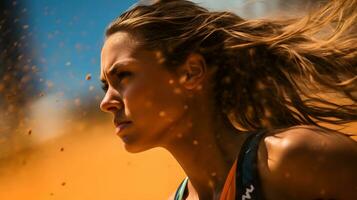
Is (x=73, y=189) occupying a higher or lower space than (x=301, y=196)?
lower

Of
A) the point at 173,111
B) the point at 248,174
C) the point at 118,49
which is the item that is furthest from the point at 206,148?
the point at 118,49

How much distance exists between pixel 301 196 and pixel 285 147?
16cm

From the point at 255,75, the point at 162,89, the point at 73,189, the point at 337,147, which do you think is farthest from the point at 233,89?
the point at 73,189

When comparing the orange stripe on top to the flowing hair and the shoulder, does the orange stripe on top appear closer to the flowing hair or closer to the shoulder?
the shoulder

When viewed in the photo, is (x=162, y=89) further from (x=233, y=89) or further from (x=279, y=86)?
(x=279, y=86)

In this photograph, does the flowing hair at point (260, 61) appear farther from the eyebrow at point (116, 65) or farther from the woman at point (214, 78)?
the eyebrow at point (116, 65)

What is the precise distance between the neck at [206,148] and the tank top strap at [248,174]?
254 mm

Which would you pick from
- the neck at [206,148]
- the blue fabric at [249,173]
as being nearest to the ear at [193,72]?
the neck at [206,148]

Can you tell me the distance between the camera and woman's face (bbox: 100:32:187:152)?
2426 mm

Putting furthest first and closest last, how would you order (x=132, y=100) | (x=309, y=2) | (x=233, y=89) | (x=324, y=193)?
(x=309, y=2)
(x=233, y=89)
(x=132, y=100)
(x=324, y=193)

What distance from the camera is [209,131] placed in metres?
2.47

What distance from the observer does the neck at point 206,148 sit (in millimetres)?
2414

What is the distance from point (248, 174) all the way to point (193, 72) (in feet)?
1.98

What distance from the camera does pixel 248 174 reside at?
2074 mm
